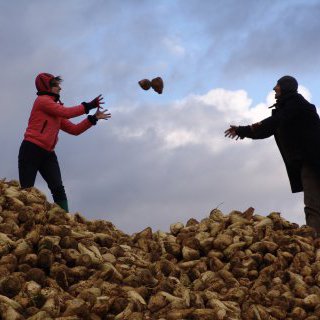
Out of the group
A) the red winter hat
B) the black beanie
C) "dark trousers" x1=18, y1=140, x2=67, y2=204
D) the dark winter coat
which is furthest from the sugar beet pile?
the black beanie

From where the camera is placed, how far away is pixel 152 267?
6324 millimetres

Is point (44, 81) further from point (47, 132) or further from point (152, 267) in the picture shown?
point (152, 267)

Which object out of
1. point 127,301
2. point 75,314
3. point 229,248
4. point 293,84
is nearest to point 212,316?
point 127,301

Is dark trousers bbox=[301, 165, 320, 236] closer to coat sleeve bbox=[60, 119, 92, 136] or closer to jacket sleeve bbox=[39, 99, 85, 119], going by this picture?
coat sleeve bbox=[60, 119, 92, 136]

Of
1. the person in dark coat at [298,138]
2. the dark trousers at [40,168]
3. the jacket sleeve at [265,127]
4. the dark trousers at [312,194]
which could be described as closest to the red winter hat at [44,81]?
the dark trousers at [40,168]

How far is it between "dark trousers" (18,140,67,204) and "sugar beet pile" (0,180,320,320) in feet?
1.42

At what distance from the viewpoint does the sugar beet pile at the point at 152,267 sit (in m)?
5.22

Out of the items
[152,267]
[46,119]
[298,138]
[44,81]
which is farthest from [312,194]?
[44,81]

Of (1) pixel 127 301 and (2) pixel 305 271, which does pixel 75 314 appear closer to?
(1) pixel 127 301

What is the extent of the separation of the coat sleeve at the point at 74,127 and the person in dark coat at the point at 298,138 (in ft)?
5.35

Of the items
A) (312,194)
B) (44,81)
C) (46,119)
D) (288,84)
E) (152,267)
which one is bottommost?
(152,267)

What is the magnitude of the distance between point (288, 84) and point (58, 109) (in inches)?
103

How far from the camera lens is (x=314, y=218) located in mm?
8375

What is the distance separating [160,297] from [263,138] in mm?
3588
